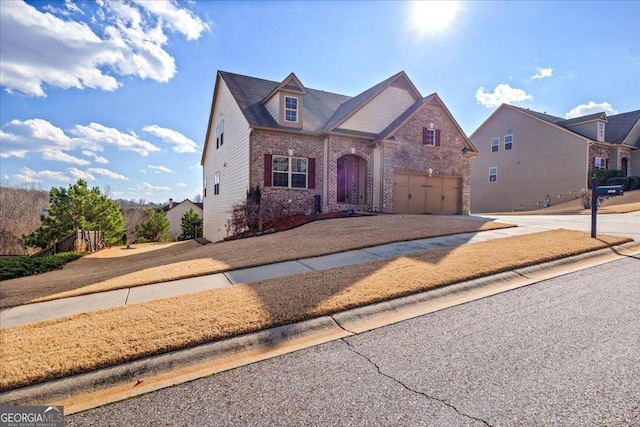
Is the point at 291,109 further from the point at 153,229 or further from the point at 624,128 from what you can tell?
the point at 624,128

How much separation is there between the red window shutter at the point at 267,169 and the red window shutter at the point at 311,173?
197 centimetres

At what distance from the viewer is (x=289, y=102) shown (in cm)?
1714

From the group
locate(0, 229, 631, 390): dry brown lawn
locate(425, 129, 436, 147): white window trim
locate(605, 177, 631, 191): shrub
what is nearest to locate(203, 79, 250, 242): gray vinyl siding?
locate(425, 129, 436, 147): white window trim

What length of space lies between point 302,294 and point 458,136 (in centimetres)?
1852

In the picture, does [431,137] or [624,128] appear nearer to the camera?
[431,137]

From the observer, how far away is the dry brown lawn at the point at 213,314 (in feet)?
11.3

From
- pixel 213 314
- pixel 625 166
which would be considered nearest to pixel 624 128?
pixel 625 166

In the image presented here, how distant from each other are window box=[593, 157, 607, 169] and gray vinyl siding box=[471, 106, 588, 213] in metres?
1.70

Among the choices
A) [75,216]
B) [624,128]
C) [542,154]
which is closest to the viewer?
[75,216]

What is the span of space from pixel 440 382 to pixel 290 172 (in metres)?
14.6

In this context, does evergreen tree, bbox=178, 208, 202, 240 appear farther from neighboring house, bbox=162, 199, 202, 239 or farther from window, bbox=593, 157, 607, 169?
window, bbox=593, 157, 607, 169

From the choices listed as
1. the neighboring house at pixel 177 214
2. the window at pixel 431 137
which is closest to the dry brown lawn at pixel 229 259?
the window at pixel 431 137

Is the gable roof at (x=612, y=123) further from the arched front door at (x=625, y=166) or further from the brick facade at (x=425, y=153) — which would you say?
the brick facade at (x=425, y=153)

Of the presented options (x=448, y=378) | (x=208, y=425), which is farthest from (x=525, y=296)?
(x=208, y=425)
